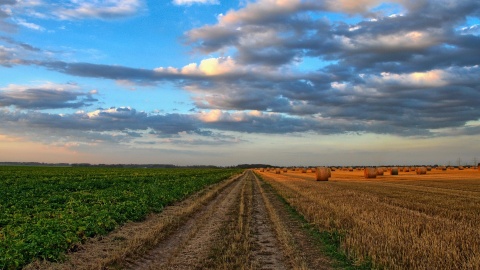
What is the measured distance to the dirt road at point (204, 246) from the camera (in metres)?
9.56

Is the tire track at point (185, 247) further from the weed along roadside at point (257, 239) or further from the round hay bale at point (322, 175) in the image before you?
the round hay bale at point (322, 175)

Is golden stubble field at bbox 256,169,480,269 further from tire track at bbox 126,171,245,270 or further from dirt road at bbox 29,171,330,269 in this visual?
tire track at bbox 126,171,245,270

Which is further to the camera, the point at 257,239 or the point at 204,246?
the point at 257,239

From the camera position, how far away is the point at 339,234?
12656 mm

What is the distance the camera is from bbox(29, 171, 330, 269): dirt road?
9.56 m

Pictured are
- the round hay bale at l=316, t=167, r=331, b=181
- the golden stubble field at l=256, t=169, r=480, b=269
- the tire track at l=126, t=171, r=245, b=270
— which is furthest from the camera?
the round hay bale at l=316, t=167, r=331, b=181

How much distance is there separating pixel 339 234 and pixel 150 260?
6.20m

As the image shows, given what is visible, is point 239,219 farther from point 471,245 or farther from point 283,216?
point 471,245

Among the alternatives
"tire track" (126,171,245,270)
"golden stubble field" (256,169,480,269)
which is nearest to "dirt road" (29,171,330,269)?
"tire track" (126,171,245,270)

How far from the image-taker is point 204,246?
11.5 metres

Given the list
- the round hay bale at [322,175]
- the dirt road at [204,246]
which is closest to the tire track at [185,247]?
the dirt road at [204,246]

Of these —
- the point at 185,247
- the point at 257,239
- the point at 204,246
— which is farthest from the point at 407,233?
the point at 185,247

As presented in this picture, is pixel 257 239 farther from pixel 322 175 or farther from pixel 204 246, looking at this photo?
pixel 322 175

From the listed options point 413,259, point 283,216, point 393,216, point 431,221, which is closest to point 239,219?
point 283,216
